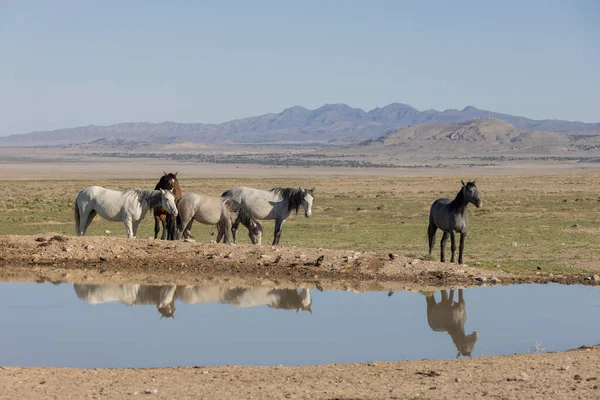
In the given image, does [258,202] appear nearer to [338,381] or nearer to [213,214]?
[213,214]

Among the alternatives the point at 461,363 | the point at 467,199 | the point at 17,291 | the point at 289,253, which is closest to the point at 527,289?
the point at 467,199

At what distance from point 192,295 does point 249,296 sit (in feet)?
3.51

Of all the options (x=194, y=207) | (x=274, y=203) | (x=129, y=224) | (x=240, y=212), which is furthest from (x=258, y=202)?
(x=129, y=224)

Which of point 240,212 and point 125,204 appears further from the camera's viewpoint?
point 240,212

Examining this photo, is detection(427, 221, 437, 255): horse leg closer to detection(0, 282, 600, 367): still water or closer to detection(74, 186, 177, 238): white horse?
detection(0, 282, 600, 367): still water

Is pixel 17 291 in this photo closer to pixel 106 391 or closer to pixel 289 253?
pixel 289 253

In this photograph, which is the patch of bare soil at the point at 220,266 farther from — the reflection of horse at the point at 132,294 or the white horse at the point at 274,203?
the white horse at the point at 274,203

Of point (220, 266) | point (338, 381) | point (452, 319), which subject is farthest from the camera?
point (220, 266)

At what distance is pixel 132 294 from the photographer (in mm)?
16969

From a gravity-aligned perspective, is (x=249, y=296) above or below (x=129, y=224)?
below

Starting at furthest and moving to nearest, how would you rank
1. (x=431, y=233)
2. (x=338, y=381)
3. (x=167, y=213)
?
(x=167, y=213)
(x=431, y=233)
(x=338, y=381)

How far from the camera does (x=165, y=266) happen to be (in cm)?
1945

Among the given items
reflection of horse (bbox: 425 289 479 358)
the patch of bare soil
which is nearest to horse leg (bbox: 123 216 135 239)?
the patch of bare soil

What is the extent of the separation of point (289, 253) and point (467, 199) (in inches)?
160
